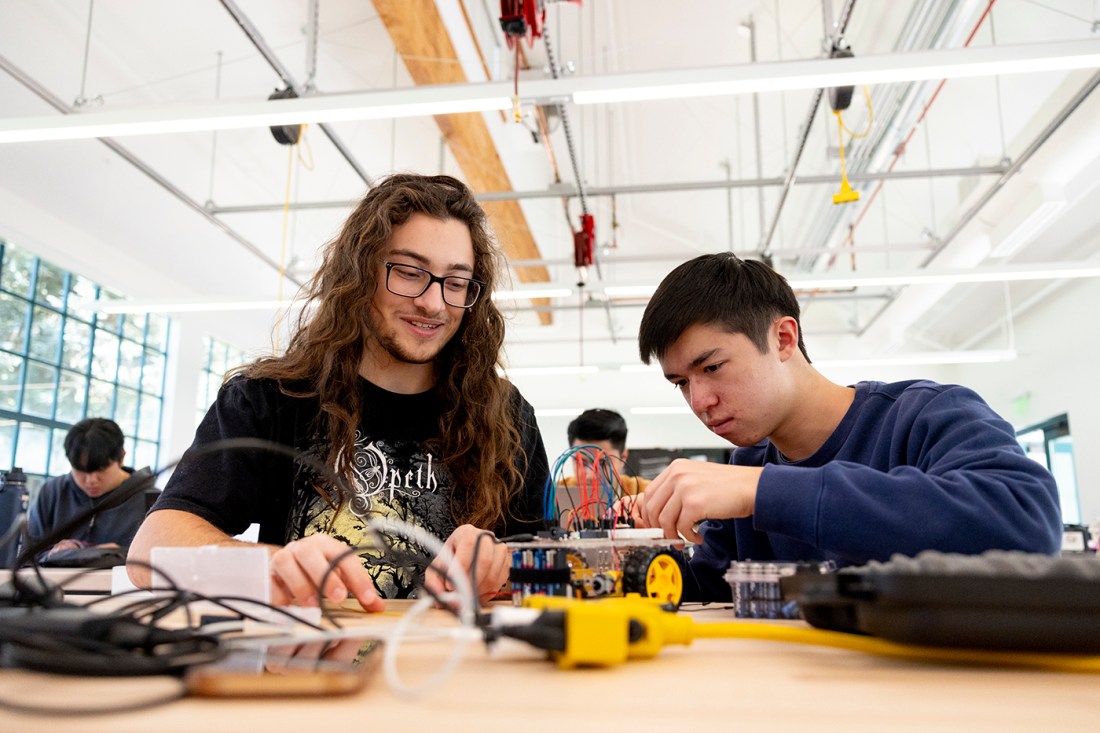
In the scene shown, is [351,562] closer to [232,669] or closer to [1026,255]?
[232,669]

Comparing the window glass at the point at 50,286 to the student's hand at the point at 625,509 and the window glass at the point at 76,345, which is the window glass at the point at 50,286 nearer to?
the window glass at the point at 76,345

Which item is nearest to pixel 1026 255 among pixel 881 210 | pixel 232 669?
pixel 881 210

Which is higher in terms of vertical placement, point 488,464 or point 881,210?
point 881,210

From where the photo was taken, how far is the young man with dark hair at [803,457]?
809mm

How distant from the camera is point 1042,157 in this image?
14.8 feet

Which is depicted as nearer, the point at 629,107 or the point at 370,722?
the point at 370,722

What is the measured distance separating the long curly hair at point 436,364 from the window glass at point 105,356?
500 centimetres

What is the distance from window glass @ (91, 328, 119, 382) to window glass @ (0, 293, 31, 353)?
66 centimetres

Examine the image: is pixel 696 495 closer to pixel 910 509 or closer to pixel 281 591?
pixel 910 509

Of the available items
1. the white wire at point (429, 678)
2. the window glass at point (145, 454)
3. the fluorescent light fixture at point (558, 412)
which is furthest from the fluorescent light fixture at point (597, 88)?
the fluorescent light fixture at point (558, 412)

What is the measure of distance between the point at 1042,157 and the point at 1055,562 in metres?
4.92

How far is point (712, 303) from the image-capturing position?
120 centimetres

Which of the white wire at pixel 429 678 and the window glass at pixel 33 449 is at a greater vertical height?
the window glass at pixel 33 449

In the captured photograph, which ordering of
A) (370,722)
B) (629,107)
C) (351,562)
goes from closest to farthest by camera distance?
(370,722) → (351,562) → (629,107)
